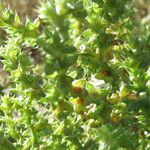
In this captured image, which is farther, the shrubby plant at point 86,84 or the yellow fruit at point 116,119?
the yellow fruit at point 116,119

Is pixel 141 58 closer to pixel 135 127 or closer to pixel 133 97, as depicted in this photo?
pixel 133 97

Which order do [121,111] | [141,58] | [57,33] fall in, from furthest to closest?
[121,111] < [141,58] < [57,33]

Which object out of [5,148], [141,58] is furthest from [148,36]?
[5,148]

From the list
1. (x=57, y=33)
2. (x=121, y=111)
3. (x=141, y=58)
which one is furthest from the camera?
(x=121, y=111)

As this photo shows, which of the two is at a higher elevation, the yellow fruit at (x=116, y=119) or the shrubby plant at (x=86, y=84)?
the shrubby plant at (x=86, y=84)

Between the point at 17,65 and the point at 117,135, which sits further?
the point at 17,65

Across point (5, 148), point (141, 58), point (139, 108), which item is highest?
point (141, 58)

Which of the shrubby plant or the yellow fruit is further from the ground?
the shrubby plant

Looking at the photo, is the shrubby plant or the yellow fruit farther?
the yellow fruit
